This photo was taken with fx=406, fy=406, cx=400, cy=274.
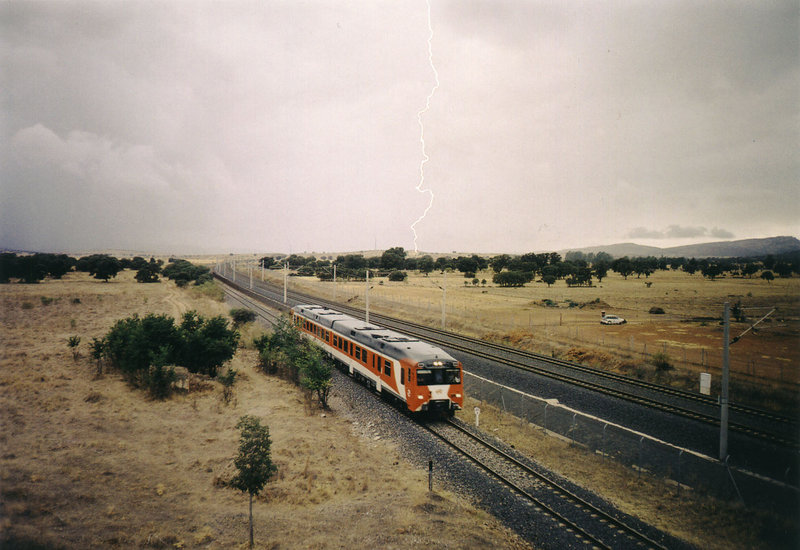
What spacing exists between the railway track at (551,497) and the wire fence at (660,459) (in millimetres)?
3234

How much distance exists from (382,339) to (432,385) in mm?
4805

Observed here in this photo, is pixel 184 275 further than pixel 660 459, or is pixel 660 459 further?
pixel 184 275

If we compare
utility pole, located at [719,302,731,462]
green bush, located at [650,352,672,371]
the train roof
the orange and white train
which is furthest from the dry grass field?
green bush, located at [650,352,672,371]

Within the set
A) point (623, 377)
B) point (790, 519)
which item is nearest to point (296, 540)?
point (790, 519)

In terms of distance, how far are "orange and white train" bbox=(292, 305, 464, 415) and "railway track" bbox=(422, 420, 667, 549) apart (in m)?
1.62

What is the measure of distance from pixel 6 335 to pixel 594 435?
43801mm

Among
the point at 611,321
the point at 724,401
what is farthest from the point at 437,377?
the point at 611,321

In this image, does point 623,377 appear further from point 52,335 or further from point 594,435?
point 52,335

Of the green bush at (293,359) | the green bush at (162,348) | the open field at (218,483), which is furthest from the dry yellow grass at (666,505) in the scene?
the green bush at (162,348)

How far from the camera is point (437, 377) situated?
19359mm

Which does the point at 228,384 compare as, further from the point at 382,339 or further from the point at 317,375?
the point at 382,339

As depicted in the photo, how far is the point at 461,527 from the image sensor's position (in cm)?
1161

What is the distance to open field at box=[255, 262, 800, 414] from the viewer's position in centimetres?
2745

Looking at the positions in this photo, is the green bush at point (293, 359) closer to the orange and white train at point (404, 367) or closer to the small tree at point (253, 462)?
the orange and white train at point (404, 367)
